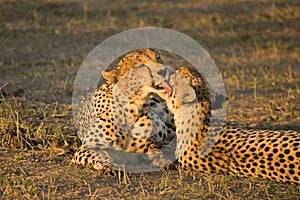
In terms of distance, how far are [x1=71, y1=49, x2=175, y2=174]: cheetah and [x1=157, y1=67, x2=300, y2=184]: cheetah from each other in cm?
17

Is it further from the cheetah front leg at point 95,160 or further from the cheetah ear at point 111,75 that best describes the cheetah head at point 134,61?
the cheetah front leg at point 95,160

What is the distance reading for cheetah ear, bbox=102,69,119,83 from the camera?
223 inches

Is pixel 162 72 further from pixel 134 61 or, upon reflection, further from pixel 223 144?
pixel 223 144

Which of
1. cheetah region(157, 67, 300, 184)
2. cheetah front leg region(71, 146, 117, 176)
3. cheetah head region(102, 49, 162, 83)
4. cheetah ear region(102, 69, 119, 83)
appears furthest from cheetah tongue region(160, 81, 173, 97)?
cheetah front leg region(71, 146, 117, 176)

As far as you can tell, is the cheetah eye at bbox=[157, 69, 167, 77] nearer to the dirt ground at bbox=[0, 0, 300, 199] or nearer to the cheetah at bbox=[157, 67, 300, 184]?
the cheetah at bbox=[157, 67, 300, 184]

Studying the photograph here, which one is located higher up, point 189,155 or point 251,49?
point 251,49

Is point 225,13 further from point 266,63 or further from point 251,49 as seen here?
point 266,63

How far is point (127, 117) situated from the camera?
18.8 ft

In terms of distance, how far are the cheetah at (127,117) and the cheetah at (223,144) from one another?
0.17m

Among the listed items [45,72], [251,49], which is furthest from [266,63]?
[45,72]

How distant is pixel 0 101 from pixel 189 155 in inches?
106

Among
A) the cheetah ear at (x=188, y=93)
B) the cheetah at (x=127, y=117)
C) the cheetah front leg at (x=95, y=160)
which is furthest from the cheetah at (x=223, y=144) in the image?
the cheetah front leg at (x=95, y=160)

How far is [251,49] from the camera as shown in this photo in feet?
33.9

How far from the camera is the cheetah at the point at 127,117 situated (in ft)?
18.3
